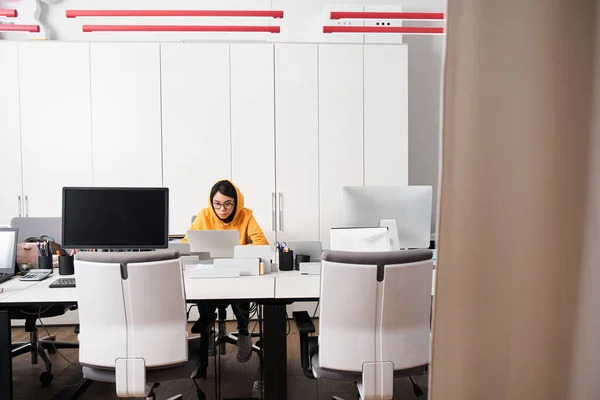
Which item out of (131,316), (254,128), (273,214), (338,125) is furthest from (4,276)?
(338,125)

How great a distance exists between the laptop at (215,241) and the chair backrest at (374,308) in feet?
3.60

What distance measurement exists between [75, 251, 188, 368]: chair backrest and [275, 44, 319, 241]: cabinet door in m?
2.29

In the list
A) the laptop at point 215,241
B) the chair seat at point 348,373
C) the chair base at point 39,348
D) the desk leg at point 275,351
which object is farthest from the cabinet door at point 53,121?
the chair seat at point 348,373

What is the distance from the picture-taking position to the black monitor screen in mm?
2348

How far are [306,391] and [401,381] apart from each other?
631mm

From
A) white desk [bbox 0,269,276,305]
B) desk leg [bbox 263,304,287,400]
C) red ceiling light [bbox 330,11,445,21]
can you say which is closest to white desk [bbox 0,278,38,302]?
white desk [bbox 0,269,276,305]

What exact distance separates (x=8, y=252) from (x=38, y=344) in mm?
901

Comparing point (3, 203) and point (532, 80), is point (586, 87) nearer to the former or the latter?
point (532, 80)

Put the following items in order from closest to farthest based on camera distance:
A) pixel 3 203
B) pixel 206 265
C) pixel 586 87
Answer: pixel 586 87
pixel 206 265
pixel 3 203

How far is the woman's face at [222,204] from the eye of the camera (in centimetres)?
322

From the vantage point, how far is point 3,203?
385cm

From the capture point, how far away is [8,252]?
235cm

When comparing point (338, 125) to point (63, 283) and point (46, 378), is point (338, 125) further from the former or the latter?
point (46, 378)

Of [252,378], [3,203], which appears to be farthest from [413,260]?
[3,203]
